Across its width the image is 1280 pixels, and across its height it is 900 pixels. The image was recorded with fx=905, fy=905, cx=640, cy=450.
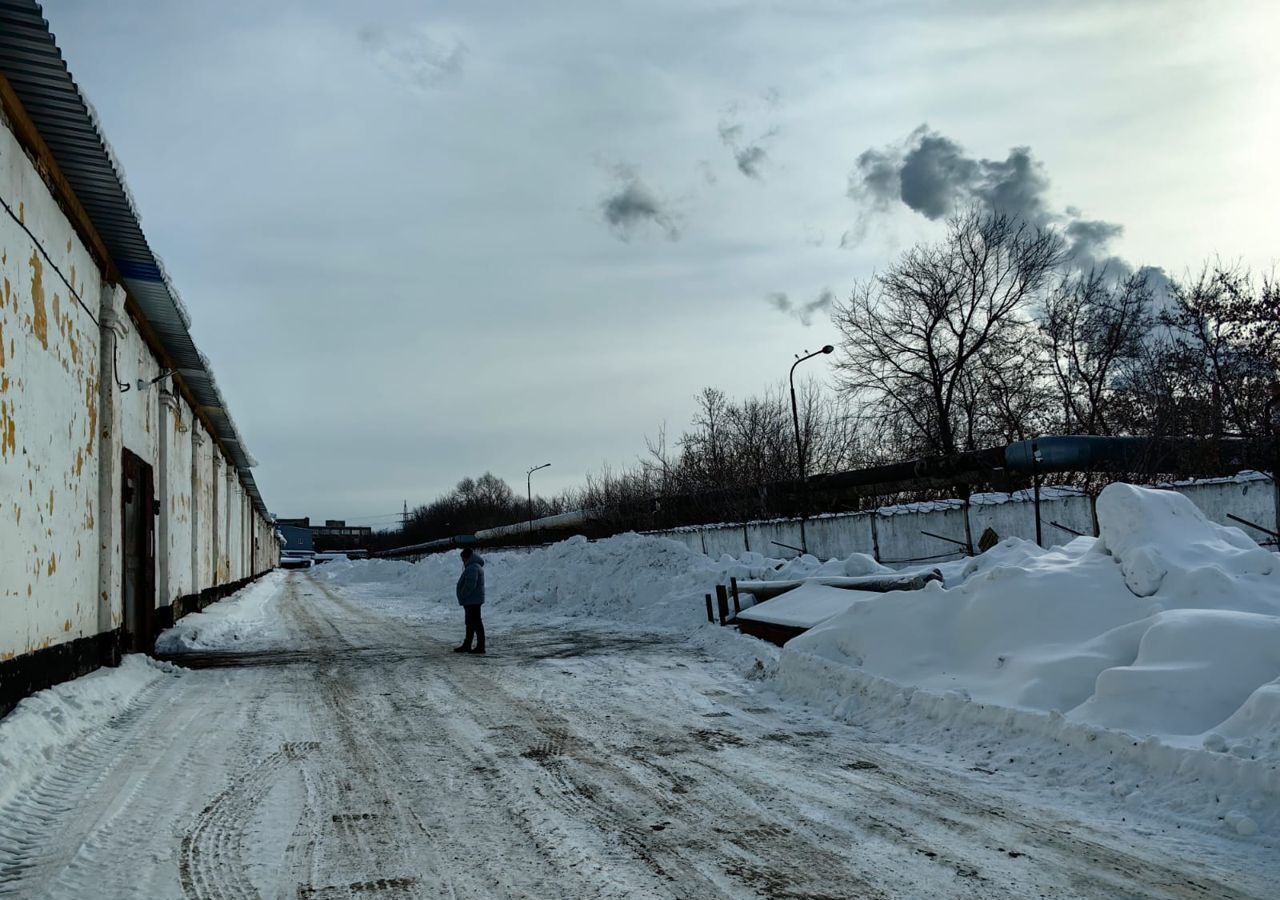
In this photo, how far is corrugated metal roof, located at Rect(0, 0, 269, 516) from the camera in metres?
7.06

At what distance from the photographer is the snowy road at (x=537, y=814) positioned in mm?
4340

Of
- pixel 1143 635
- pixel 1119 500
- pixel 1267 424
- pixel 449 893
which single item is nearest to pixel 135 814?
pixel 449 893

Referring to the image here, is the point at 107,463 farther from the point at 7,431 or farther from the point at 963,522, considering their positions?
the point at 963,522

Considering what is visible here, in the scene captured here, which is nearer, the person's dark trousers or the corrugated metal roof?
the corrugated metal roof

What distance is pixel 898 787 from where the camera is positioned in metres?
6.04

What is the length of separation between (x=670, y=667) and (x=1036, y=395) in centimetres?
2924

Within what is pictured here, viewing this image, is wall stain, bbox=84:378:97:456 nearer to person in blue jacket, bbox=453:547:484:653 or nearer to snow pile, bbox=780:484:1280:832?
person in blue jacket, bbox=453:547:484:653

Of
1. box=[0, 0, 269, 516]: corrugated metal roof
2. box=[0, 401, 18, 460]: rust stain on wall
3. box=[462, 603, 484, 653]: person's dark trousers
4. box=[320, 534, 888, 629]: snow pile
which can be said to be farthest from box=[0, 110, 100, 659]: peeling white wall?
box=[320, 534, 888, 629]: snow pile

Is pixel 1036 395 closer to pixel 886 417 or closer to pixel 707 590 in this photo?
pixel 886 417

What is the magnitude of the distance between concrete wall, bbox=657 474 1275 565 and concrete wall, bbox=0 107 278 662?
16800 mm

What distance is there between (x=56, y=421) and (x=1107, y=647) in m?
10.3

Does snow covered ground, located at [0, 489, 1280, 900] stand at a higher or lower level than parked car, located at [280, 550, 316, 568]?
lower

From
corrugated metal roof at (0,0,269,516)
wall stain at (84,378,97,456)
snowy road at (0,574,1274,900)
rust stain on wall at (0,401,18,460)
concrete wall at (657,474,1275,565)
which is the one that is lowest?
snowy road at (0,574,1274,900)

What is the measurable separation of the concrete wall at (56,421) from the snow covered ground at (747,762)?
38.0 inches
